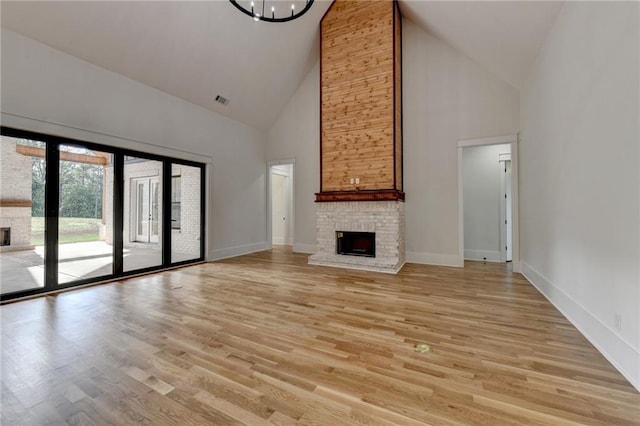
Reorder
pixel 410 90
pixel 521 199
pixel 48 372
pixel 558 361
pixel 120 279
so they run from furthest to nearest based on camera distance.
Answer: pixel 410 90, pixel 521 199, pixel 120 279, pixel 558 361, pixel 48 372

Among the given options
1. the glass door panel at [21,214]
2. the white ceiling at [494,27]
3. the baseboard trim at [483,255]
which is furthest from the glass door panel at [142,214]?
the baseboard trim at [483,255]

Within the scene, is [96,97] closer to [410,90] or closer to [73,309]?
[73,309]

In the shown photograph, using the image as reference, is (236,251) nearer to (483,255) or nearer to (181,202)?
(181,202)

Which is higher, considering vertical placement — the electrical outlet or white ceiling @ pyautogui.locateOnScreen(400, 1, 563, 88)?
white ceiling @ pyautogui.locateOnScreen(400, 1, 563, 88)

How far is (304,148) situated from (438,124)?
3331 mm

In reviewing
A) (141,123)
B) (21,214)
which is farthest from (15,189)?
(141,123)

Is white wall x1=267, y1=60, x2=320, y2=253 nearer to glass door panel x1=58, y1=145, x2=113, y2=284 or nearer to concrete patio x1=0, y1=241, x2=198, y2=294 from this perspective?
concrete patio x1=0, y1=241, x2=198, y2=294

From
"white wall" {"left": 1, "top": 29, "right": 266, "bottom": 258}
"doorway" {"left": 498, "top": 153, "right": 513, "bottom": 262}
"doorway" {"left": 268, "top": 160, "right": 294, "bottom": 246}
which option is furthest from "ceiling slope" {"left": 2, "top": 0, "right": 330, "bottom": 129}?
"doorway" {"left": 498, "top": 153, "right": 513, "bottom": 262}

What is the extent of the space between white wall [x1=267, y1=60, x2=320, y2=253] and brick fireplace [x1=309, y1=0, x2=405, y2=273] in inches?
43.4

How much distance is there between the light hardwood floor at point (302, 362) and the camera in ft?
5.06

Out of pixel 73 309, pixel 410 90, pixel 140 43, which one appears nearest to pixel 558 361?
pixel 73 309

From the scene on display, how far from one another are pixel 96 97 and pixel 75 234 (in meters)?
2.18

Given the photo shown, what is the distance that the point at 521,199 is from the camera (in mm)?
4844

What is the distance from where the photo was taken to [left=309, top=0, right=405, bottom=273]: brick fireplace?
5312mm
